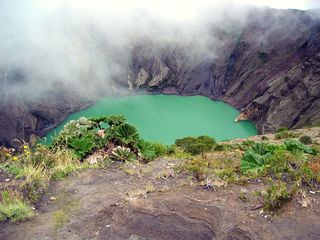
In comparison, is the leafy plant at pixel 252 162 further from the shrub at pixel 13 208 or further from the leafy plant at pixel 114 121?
the shrub at pixel 13 208

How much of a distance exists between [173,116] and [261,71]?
76.7ft

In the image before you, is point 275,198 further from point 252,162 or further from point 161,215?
point 252,162

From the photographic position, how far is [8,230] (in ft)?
26.4

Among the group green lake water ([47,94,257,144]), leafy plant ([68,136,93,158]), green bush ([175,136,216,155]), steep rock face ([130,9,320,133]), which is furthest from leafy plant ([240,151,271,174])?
steep rock face ([130,9,320,133])

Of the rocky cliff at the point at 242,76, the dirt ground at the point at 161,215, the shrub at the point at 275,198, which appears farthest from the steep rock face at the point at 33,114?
the shrub at the point at 275,198

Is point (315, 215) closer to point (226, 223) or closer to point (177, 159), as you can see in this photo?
point (226, 223)

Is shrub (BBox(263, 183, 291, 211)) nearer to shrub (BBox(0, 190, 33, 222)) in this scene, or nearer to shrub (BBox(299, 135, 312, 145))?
shrub (BBox(0, 190, 33, 222))

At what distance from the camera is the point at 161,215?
27.8 feet

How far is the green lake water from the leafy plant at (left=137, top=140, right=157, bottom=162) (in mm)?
42710

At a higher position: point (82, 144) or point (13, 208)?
point (13, 208)

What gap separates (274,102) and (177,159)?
2476 inches

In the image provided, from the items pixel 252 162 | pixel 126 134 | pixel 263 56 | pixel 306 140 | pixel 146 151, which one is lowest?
pixel 263 56

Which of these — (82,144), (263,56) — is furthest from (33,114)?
(82,144)

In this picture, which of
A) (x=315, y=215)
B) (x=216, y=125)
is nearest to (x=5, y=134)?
(x=216, y=125)
